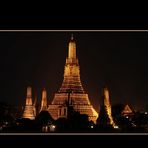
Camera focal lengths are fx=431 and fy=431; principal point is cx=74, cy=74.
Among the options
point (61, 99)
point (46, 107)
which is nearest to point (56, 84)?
point (46, 107)

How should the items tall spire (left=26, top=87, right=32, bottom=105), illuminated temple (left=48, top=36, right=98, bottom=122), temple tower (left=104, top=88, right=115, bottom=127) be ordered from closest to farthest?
1. tall spire (left=26, top=87, right=32, bottom=105)
2. temple tower (left=104, top=88, right=115, bottom=127)
3. illuminated temple (left=48, top=36, right=98, bottom=122)

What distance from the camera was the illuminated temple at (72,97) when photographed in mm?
7457

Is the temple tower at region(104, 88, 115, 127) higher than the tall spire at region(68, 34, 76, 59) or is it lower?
lower

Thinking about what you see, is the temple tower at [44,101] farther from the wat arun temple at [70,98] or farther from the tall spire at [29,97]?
the tall spire at [29,97]

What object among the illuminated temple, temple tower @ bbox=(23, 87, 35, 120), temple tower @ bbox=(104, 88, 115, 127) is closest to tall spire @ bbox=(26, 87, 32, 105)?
temple tower @ bbox=(23, 87, 35, 120)

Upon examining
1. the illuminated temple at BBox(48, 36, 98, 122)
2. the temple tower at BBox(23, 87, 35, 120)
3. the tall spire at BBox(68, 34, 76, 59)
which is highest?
the tall spire at BBox(68, 34, 76, 59)

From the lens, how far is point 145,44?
6.98 metres

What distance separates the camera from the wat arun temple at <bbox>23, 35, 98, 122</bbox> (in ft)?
23.8

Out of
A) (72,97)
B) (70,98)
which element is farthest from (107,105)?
(72,97)

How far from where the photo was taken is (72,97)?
30.4 ft

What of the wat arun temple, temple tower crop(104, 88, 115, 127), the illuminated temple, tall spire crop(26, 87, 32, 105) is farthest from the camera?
the illuminated temple

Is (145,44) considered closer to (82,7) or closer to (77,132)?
(82,7)

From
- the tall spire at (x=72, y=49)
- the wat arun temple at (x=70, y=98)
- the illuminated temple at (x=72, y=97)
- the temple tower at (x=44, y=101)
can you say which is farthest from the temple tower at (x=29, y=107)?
the tall spire at (x=72, y=49)

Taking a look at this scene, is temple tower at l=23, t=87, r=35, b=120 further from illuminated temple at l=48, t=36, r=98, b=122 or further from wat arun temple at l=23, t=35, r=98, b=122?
illuminated temple at l=48, t=36, r=98, b=122
